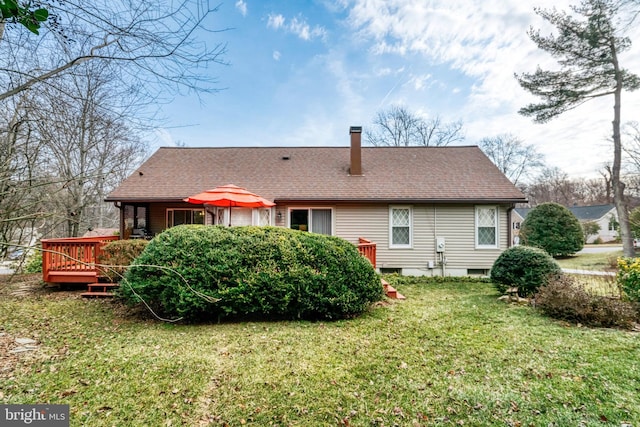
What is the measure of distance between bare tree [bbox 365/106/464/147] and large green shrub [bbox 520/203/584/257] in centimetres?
941

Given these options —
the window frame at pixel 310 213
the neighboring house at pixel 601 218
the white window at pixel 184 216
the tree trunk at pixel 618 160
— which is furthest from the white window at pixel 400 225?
the neighboring house at pixel 601 218

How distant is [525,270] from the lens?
6.59 meters

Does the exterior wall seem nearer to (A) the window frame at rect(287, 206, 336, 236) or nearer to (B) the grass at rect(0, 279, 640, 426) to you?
(A) the window frame at rect(287, 206, 336, 236)

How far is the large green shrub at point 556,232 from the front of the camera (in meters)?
17.3

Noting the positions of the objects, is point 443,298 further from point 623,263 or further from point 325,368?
point 325,368

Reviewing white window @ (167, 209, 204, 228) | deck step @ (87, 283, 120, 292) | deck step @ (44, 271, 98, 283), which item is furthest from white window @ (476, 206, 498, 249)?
deck step @ (44, 271, 98, 283)

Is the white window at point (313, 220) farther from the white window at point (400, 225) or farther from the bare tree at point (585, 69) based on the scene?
the bare tree at point (585, 69)

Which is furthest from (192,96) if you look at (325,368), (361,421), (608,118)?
(608,118)

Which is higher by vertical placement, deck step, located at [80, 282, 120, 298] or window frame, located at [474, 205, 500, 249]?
window frame, located at [474, 205, 500, 249]


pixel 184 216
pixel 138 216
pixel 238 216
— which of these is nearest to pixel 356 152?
pixel 238 216

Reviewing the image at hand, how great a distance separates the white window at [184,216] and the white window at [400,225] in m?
6.91

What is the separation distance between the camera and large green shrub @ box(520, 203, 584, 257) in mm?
17266

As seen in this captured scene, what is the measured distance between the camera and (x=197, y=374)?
3.30m

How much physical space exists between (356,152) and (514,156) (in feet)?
80.6
